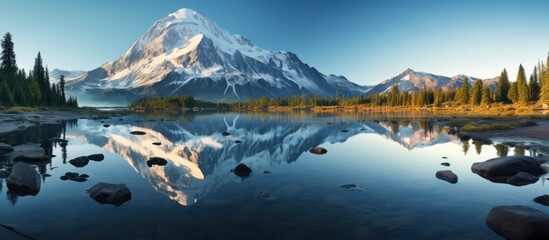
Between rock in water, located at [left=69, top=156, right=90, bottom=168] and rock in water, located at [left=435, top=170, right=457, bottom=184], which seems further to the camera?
rock in water, located at [left=69, top=156, right=90, bottom=168]

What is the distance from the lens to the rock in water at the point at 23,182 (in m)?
19.1

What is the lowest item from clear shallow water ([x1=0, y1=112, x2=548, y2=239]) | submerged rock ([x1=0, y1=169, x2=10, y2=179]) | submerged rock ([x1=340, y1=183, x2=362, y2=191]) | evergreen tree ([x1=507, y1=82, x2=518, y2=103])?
clear shallow water ([x1=0, y1=112, x2=548, y2=239])

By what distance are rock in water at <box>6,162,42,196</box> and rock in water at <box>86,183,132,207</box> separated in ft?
12.5

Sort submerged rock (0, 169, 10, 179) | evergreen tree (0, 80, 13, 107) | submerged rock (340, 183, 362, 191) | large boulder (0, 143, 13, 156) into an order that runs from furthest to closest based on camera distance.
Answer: evergreen tree (0, 80, 13, 107)
large boulder (0, 143, 13, 156)
submerged rock (0, 169, 10, 179)
submerged rock (340, 183, 362, 191)

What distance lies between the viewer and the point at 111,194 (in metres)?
17.9

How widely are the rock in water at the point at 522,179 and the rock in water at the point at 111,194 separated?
24.5 m

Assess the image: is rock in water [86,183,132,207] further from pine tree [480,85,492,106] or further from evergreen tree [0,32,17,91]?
pine tree [480,85,492,106]

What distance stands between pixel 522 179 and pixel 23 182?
3197 cm

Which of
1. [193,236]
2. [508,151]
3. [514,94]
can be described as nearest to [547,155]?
[508,151]

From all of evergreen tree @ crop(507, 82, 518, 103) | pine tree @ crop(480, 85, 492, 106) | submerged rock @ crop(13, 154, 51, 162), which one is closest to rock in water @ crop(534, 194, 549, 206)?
submerged rock @ crop(13, 154, 51, 162)

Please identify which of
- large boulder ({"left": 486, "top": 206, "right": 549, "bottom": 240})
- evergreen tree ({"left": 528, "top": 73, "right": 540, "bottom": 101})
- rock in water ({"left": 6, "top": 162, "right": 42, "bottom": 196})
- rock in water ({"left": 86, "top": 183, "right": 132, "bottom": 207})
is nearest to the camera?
large boulder ({"left": 486, "top": 206, "right": 549, "bottom": 240})

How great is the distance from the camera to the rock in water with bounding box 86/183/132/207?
17578 mm

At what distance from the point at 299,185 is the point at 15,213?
623 inches

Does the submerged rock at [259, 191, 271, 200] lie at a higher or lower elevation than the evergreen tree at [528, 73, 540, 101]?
lower
